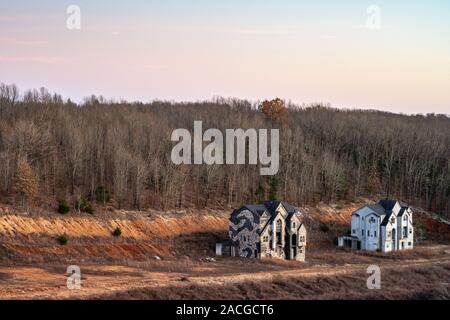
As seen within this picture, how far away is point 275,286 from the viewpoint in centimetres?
4141

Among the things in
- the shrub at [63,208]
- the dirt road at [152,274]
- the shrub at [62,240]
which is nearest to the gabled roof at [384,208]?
the dirt road at [152,274]

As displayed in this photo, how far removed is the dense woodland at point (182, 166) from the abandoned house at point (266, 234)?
32.1 feet

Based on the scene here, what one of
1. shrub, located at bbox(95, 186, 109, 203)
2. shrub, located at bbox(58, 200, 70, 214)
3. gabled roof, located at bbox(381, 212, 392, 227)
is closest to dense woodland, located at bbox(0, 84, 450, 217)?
shrub, located at bbox(95, 186, 109, 203)

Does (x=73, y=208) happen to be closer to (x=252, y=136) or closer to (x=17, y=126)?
(x=17, y=126)

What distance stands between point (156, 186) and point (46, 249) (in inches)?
665

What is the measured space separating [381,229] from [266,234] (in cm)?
1246

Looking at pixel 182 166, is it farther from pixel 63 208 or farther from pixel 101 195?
pixel 63 208

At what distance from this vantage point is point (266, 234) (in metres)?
51.3

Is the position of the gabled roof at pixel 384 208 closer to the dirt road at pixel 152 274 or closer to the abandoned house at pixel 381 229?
the abandoned house at pixel 381 229

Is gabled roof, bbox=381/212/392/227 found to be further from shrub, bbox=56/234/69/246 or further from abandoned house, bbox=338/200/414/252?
shrub, bbox=56/234/69/246

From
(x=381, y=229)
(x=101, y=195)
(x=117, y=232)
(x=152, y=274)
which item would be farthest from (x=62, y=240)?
(x=381, y=229)

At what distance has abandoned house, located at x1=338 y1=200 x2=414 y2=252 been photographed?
5794cm

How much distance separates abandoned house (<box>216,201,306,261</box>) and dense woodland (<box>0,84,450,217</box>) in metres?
9.77
